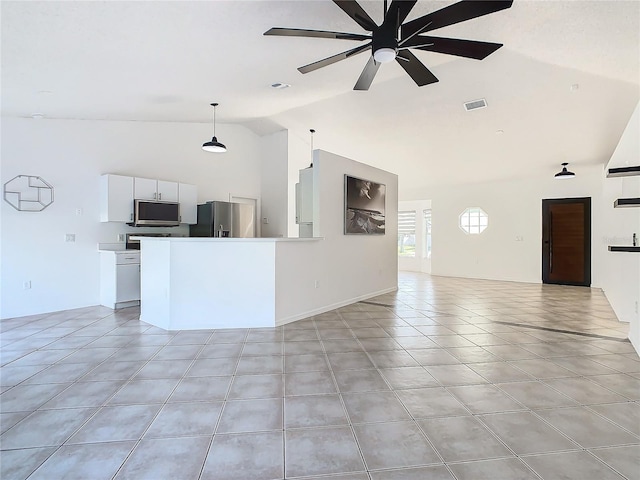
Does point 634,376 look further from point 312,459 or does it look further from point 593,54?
point 593,54

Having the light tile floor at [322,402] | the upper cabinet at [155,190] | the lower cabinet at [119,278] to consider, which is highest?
the upper cabinet at [155,190]

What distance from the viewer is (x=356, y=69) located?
4.13 metres

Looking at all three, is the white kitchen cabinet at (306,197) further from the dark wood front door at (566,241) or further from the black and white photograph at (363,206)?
the dark wood front door at (566,241)

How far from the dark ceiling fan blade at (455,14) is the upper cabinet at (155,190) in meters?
4.86

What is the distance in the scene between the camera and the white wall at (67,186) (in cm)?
470

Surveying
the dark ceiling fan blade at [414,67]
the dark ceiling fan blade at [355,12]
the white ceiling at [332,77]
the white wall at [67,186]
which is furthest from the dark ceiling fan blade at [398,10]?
the white wall at [67,186]

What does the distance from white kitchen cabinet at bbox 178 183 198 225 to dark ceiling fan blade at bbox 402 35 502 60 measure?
4891 millimetres

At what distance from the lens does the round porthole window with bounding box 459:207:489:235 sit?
8836 mm

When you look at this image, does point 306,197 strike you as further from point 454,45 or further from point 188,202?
point 454,45

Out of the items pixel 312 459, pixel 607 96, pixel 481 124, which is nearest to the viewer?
pixel 312 459

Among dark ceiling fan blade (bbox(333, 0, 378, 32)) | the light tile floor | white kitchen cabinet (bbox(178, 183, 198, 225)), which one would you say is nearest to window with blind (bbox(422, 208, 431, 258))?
the light tile floor

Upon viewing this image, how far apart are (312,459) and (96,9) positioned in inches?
135

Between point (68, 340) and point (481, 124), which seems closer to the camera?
point (68, 340)

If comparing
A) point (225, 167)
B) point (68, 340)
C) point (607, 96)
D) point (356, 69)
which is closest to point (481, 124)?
point (607, 96)
